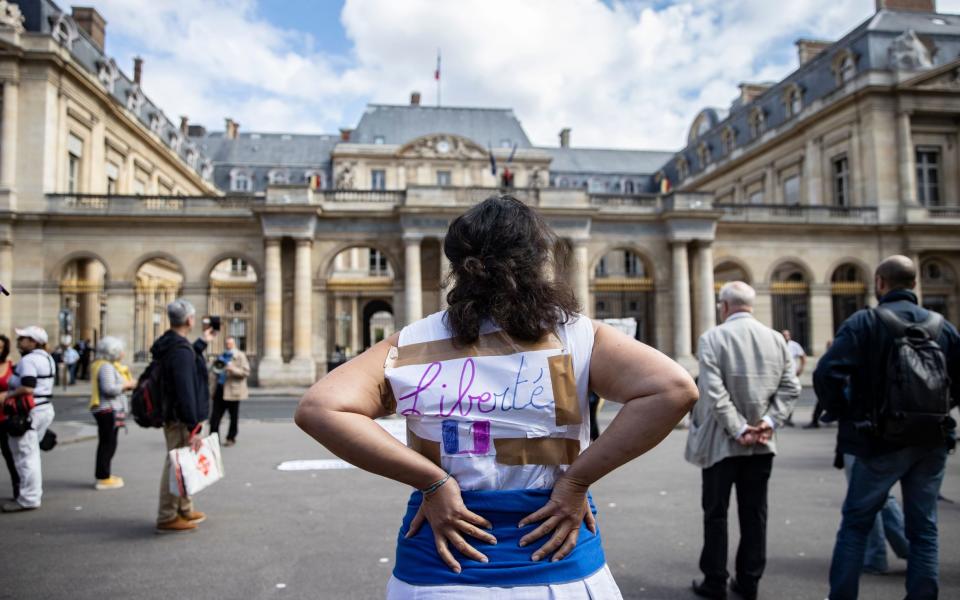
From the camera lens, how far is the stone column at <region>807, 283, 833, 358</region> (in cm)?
2751

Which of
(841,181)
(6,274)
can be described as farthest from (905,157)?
(6,274)

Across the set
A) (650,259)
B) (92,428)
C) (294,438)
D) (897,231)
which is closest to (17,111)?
(92,428)

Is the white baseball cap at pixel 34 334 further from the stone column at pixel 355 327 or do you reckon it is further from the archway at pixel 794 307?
the stone column at pixel 355 327

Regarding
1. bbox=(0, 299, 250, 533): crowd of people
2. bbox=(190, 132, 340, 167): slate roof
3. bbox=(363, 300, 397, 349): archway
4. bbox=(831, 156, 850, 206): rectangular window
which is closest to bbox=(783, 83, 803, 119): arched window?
bbox=(831, 156, 850, 206): rectangular window

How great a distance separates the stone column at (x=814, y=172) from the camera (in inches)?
1328

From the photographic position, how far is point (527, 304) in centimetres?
186

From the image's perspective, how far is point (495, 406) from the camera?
5.92ft

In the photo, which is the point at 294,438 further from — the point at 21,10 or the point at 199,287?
the point at 21,10

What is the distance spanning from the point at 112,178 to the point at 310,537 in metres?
33.8

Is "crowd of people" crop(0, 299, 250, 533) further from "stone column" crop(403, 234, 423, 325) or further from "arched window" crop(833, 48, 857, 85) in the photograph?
"arched window" crop(833, 48, 857, 85)

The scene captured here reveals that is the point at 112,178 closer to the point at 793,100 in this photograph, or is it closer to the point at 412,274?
the point at 412,274

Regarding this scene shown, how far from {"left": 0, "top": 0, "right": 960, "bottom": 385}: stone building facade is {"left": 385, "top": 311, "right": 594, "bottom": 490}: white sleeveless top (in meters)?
21.0

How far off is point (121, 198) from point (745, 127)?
33669mm

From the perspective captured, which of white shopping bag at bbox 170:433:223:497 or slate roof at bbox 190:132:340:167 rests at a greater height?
slate roof at bbox 190:132:340:167
